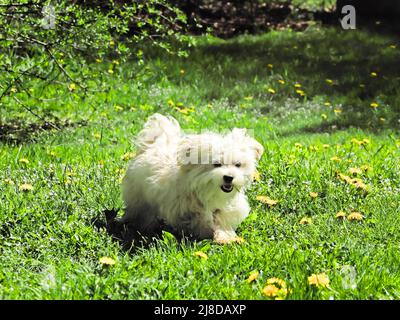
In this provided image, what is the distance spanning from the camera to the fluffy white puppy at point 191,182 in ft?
15.6

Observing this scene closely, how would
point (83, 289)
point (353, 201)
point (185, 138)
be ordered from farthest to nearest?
point (353, 201), point (185, 138), point (83, 289)

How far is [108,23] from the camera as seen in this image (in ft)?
23.6

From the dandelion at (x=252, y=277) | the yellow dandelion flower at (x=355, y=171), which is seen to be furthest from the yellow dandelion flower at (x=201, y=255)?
the yellow dandelion flower at (x=355, y=171)

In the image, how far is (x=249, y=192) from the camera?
577cm

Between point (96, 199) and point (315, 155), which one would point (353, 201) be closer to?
point (315, 155)

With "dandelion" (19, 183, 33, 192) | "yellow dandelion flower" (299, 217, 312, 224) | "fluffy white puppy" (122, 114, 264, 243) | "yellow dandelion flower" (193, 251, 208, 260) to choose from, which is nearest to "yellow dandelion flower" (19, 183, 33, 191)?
"dandelion" (19, 183, 33, 192)

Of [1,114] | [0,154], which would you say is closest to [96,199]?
[0,154]

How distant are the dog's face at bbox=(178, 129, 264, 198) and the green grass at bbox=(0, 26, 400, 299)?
407mm

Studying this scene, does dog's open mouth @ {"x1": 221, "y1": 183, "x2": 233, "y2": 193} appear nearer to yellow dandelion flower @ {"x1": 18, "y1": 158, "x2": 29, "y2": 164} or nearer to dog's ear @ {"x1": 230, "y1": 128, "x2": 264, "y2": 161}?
dog's ear @ {"x1": 230, "y1": 128, "x2": 264, "y2": 161}

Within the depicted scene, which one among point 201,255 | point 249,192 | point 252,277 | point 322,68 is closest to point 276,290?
point 252,277

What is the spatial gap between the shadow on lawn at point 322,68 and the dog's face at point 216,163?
4572mm

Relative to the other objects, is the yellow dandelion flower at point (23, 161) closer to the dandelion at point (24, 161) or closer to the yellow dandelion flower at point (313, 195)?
the dandelion at point (24, 161)

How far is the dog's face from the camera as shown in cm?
471

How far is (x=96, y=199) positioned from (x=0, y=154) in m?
1.58
